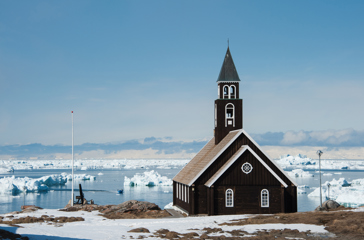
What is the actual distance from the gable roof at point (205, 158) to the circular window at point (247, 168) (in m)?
2.18

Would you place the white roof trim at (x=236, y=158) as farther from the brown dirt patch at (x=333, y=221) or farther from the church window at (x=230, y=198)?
the brown dirt patch at (x=333, y=221)

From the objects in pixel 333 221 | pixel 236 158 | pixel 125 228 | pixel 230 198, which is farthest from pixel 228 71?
pixel 125 228

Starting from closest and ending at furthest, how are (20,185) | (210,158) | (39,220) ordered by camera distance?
(39,220)
(210,158)
(20,185)

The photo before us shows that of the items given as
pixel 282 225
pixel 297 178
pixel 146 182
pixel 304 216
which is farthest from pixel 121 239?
pixel 297 178

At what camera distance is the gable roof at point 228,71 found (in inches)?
1642

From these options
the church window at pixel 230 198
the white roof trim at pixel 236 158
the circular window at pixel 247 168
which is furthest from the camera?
the circular window at pixel 247 168

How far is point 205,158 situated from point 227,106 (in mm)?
5099

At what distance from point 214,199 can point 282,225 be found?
30.9 ft

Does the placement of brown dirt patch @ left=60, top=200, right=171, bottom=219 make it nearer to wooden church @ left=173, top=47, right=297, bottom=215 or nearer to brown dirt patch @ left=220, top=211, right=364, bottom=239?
wooden church @ left=173, top=47, right=297, bottom=215

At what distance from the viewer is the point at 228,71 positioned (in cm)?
4216

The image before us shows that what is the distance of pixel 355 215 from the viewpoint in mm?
29516

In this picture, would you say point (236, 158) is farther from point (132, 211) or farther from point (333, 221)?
point (333, 221)

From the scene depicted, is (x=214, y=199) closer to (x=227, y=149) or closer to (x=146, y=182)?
(x=227, y=149)

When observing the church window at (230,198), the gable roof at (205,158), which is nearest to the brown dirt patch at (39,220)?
the gable roof at (205,158)
